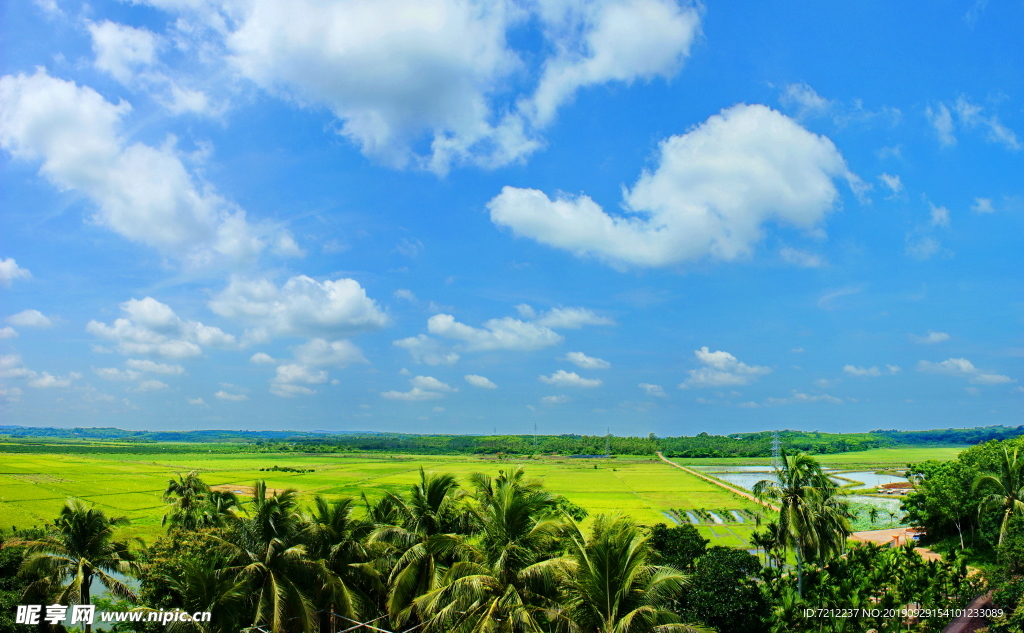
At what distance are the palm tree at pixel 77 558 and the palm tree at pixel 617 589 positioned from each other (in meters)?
13.6

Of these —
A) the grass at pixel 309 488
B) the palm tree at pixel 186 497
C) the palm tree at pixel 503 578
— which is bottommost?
the grass at pixel 309 488

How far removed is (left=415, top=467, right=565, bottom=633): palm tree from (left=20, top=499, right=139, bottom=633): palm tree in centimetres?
1028

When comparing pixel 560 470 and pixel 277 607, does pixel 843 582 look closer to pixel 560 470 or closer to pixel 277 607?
pixel 277 607

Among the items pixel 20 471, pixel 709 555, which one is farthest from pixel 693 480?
pixel 20 471

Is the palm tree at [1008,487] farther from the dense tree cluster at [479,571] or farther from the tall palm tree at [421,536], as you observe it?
the tall palm tree at [421,536]

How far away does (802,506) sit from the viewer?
71.7ft

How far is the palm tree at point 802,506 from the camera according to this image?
71.5ft

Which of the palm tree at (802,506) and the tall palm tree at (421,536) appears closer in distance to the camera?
the tall palm tree at (421,536)

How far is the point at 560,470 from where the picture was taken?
309 feet

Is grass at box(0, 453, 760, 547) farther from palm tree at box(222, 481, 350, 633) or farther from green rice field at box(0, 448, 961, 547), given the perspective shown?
palm tree at box(222, 481, 350, 633)

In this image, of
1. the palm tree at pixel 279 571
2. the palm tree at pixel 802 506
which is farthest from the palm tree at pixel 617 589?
the palm tree at pixel 802 506

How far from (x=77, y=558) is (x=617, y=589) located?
16.0 metres

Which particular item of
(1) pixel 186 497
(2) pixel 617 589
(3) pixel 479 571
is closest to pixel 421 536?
(3) pixel 479 571

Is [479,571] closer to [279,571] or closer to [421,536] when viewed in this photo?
[421,536]
